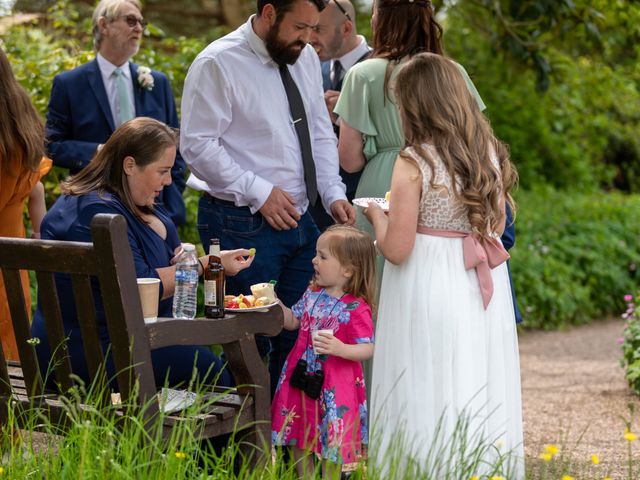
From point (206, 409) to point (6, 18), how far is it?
7.15 metres

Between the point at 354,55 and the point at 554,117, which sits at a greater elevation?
the point at 354,55

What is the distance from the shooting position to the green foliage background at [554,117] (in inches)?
325

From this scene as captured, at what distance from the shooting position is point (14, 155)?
4.63 m

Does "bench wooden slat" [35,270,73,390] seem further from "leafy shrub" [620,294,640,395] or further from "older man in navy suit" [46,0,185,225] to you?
"leafy shrub" [620,294,640,395]

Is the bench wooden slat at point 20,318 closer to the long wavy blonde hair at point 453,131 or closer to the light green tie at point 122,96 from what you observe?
the long wavy blonde hair at point 453,131

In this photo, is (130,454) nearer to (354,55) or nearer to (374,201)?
(374,201)

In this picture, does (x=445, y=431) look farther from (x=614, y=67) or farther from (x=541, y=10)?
(x=614, y=67)

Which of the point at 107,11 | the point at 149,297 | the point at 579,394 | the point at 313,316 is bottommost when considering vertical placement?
the point at 579,394

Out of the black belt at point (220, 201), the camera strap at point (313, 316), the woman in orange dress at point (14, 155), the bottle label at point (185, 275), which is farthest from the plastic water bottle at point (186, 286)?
the woman in orange dress at point (14, 155)

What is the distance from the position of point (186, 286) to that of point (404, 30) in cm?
154

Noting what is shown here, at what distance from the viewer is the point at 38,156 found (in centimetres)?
467

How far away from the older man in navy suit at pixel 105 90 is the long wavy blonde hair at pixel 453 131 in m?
2.34

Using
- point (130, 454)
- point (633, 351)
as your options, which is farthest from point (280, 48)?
point (633, 351)

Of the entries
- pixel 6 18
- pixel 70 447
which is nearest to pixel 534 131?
pixel 6 18
